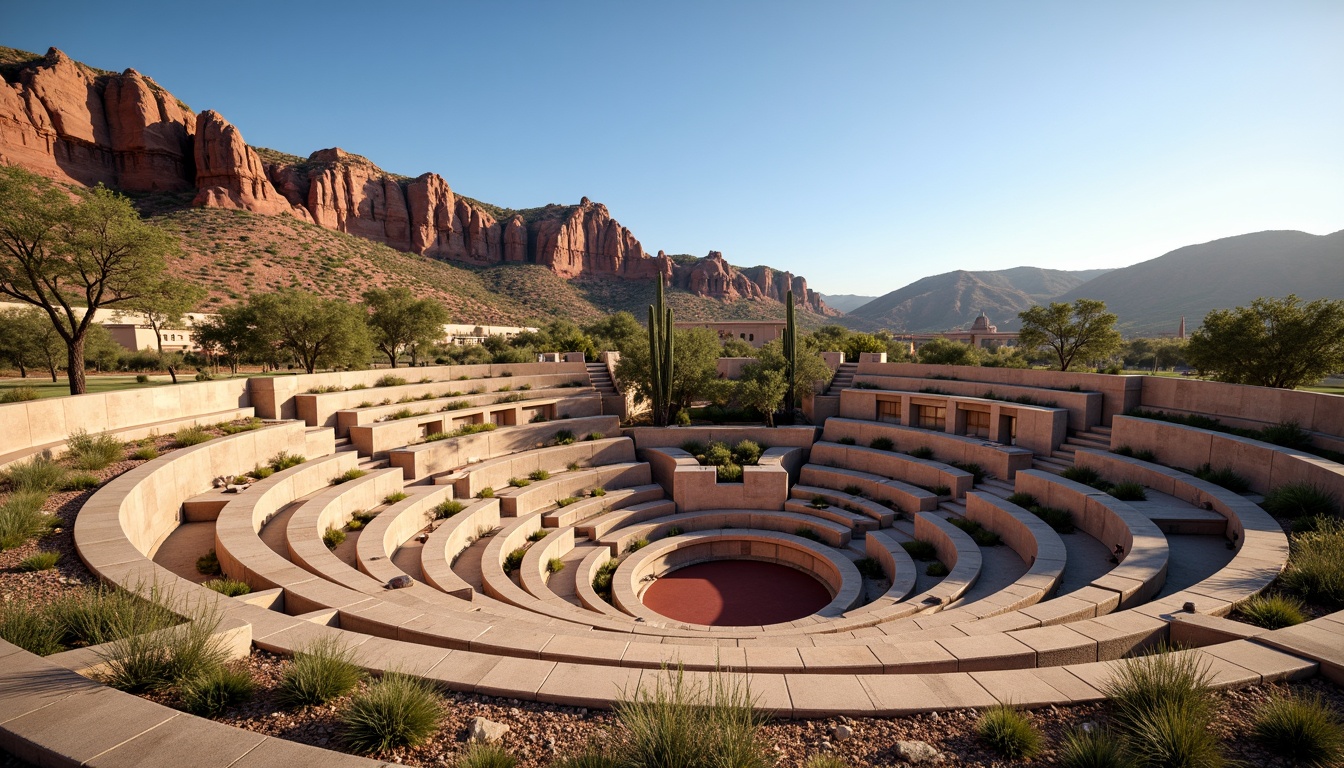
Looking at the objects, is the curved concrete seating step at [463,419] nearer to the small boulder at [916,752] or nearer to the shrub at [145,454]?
the shrub at [145,454]

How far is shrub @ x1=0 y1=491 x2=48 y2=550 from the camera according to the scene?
7203mm

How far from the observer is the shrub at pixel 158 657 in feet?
14.6

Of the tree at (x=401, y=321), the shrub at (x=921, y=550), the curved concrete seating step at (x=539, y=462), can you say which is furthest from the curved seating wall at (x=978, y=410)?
the tree at (x=401, y=321)

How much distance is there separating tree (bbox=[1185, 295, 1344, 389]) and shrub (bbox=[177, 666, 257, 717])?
32538 millimetres

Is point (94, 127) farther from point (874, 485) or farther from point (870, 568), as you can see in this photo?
point (870, 568)

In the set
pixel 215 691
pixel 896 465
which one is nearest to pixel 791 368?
pixel 896 465

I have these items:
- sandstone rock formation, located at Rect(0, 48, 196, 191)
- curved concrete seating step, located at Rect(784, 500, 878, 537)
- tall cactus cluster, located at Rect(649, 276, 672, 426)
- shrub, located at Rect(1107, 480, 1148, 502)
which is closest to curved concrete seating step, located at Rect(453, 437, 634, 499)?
tall cactus cluster, located at Rect(649, 276, 672, 426)

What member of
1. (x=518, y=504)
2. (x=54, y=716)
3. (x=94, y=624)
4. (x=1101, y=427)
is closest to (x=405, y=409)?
(x=518, y=504)

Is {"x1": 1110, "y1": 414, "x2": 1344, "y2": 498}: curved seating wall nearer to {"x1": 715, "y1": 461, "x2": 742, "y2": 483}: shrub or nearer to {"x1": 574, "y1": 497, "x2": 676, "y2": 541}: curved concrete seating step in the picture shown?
{"x1": 715, "y1": 461, "x2": 742, "y2": 483}: shrub

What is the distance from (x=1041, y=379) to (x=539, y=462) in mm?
21138

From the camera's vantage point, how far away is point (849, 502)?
1939cm

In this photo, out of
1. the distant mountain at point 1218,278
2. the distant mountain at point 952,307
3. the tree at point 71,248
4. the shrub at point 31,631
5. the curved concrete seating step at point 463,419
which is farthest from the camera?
the distant mountain at point 952,307

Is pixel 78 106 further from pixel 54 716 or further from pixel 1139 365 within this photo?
pixel 1139 365

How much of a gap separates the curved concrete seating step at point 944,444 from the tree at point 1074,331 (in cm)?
2017
